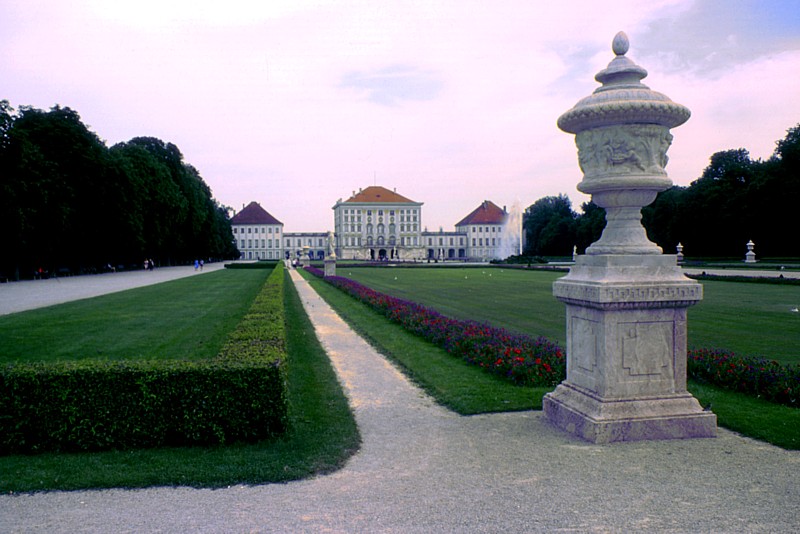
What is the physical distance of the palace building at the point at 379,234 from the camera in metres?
117

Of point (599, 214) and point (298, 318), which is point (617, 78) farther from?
point (599, 214)

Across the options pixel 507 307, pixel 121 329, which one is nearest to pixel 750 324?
pixel 507 307

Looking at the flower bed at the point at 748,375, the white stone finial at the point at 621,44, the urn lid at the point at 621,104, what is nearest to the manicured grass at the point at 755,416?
the flower bed at the point at 748,375

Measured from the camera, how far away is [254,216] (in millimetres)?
124312

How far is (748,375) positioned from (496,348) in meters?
3.34

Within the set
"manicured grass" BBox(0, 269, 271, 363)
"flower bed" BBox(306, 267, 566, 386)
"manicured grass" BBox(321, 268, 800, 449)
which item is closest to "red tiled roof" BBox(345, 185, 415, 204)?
"manicured grass" BBox(321, 268, 800, 449)

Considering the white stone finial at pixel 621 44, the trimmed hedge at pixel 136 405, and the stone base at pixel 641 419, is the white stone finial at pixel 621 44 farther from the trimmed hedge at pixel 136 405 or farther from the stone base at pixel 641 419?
the trimmed hedge at pixel 136 405

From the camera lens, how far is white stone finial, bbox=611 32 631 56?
208 inches

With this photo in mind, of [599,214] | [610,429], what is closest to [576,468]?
[610,429]

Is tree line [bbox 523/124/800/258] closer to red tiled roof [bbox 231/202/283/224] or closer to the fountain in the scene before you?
the fountain

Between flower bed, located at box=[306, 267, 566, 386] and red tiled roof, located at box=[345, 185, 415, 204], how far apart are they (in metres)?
106

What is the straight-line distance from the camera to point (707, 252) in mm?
56656

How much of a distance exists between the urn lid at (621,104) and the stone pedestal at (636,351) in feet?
3.90

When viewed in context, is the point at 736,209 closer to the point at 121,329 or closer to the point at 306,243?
the point at 121,329
